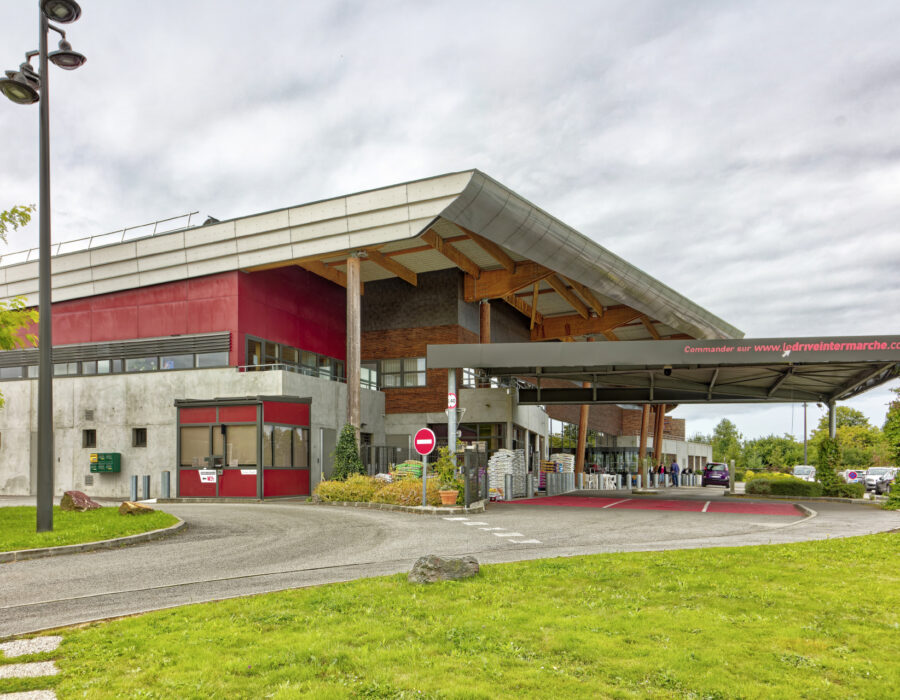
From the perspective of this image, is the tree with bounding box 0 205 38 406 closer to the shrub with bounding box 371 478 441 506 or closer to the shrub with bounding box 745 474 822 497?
the shrub with bounding box 371 478 441 506

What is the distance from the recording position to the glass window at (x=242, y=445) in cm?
2702

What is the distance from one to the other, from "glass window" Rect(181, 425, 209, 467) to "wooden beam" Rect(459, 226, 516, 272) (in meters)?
13.9

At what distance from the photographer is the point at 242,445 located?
27141 millimetres

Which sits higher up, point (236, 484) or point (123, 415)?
point (123, 415)

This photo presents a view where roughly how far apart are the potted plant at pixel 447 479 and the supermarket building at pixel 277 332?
7.81 metres

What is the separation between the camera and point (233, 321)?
97.7 feet

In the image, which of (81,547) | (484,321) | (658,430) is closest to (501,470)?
(484,321)

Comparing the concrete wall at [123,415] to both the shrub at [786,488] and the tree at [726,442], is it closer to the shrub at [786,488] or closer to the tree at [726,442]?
the shrub at [786,488]

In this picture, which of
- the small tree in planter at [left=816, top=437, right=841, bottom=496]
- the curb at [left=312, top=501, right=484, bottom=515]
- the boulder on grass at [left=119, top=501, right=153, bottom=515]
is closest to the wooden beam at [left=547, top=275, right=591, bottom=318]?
the small tree in planter at [left=816, top=437, right=841, bottom=496]

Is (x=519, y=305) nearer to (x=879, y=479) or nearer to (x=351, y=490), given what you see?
(x=351, y=490)

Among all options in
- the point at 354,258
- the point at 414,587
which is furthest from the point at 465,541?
the point at 354,258

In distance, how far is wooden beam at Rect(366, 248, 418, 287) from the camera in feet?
105

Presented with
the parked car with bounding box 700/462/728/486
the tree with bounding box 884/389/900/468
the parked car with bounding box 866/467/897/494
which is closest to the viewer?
the tree with bounding box 884/389/900/468

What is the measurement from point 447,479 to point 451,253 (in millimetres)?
15359
